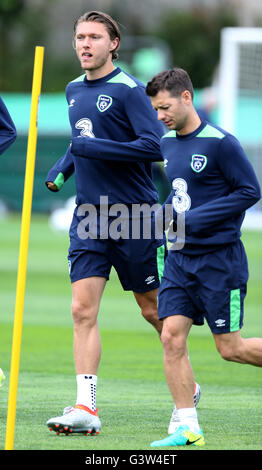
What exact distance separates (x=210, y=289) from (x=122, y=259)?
886 mm

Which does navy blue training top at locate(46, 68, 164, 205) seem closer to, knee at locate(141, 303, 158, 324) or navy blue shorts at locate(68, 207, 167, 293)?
navy blue shorts at locate(68, 207, 167, 293)

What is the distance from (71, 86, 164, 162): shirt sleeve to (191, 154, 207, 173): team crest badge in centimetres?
56

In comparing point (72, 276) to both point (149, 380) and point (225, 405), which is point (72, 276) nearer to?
point (225, 405)

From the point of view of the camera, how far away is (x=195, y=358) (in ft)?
33.5

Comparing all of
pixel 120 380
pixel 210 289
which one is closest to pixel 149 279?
pixel 210 289

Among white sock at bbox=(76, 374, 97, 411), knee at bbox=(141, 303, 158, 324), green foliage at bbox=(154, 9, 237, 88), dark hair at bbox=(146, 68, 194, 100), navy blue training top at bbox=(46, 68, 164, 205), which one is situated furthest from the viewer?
green foliage at bbox=(154, 9, 237, 88)

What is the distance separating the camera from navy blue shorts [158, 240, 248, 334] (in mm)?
6461

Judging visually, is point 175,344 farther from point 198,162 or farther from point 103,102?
point 103,102

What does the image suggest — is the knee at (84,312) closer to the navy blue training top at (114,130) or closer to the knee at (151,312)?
the knee at (151,312)

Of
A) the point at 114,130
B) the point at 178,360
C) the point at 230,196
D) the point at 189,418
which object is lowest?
the point at 189,418

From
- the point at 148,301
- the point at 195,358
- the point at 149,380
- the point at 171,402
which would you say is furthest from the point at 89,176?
the point at 195,358

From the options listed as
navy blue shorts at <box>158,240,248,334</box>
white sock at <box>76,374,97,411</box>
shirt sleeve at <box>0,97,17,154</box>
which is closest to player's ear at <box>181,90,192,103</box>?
navy blue shorts at <box>158,240,248,334</box>

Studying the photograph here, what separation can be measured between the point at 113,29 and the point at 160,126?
27.3 inches

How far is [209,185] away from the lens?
6.51m
